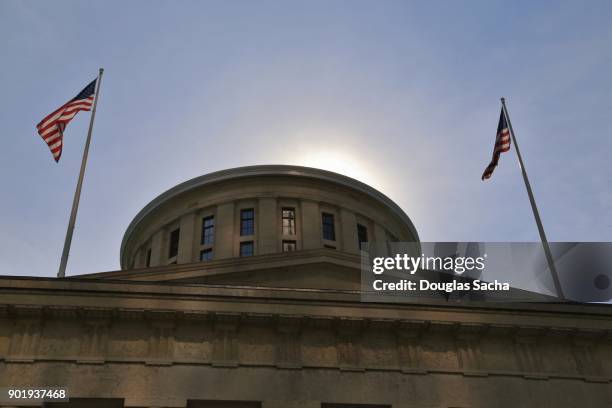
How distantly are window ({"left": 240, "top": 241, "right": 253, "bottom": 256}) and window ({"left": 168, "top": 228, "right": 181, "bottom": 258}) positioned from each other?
4.83 m

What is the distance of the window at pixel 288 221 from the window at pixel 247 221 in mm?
1938

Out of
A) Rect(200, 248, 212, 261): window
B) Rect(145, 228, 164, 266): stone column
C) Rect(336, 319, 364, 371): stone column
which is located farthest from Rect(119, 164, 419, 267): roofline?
Rect(336, 319, 364, 371): stone column

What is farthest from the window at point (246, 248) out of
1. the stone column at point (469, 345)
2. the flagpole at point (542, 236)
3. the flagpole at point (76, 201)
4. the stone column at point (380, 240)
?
the stone column at point (469, 345)

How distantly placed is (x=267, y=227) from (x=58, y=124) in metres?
15.8

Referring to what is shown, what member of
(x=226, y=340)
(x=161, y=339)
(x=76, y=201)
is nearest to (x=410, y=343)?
(x=226, y=340)

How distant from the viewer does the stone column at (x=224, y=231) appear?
37.5 m

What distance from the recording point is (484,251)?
2920cm

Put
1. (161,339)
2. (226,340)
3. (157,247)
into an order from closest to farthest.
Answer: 1. (161,339)
2. (226,340)
3. (157,247)

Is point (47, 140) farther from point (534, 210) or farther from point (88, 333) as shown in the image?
point (534, 210)

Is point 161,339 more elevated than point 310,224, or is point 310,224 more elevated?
point 310,224

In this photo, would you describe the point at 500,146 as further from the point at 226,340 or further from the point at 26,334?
the point at 26,334

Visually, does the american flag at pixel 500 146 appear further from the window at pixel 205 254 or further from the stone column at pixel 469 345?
the window at pixel 205 254

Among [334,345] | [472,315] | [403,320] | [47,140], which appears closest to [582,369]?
[472,315]

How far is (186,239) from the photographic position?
128 ft
